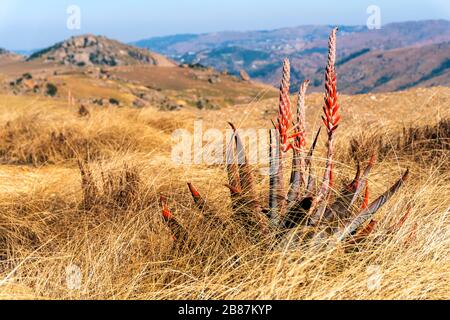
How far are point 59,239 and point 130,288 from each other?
38.3 inches

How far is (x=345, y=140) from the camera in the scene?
594 cm

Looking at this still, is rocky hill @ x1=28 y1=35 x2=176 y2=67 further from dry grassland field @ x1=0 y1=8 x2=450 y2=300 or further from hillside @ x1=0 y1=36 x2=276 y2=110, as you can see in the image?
dry grassland field @ x1=0 y1=8 x2=450 y2=300

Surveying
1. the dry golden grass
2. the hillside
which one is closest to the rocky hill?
the hillside

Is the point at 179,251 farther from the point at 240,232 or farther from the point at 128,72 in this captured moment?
the point at 128,72

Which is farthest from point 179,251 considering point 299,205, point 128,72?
point 128,72

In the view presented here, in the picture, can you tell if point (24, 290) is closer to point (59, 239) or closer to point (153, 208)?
point (59, 239)

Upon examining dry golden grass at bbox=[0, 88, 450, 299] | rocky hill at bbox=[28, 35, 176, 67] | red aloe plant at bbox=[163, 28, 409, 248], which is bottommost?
dry golden grass at bbox=[0, 88, 450, 299]

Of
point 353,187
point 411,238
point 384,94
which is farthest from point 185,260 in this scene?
point 384,94

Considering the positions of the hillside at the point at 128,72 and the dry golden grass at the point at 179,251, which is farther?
the hillside at the point at 128,72

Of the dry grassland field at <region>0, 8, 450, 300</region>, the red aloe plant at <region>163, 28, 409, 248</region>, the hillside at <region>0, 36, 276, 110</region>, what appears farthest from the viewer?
the hillside at <region>0, 36, 276, 110</region>

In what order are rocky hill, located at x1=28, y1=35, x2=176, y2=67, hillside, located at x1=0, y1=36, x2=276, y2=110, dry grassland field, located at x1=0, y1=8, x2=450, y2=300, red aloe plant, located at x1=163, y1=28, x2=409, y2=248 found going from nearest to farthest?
dry grassland field, located at x1=0, y1=8, x2=450, y2=300
red aloe plant, located at x1=163, y1=28, x2=409, y2=248
hillside, located at x1=0, y1=36, x2=276, y2=110
rocky hill, located at x1=28, y1=35, x2=176, y2=67

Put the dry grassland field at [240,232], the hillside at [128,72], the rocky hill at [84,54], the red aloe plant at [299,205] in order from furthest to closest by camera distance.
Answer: the rocky hill at [84,54] < the hillside at [128,72] < the red aloe plant at [299,205] < the dry grassland field at [240,232]

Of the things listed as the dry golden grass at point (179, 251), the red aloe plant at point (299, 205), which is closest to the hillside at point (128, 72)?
the dry golden grass at point (179, 251)

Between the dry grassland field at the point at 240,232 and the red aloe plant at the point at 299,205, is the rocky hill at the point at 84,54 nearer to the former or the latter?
the dry grassland field at the point at 240,232
